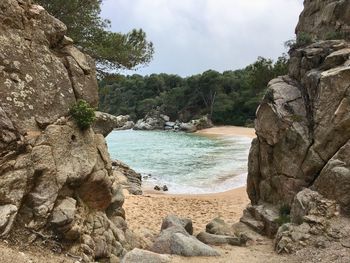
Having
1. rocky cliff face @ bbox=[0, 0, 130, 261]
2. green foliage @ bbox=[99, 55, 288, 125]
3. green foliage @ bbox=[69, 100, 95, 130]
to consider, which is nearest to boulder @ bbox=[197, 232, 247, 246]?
rocky cliff face @ bbox=[0, 0, 130, 261]

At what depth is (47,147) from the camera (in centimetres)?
874

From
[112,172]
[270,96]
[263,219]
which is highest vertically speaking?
[270,96]

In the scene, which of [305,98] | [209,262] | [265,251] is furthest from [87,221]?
[305,98]

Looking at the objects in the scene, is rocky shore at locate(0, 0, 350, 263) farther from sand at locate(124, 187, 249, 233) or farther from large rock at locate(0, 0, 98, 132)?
sand at locate(124, 187, 249, 233)

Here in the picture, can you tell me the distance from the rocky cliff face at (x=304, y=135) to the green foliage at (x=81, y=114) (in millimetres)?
7589

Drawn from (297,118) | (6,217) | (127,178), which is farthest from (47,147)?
(127,178)

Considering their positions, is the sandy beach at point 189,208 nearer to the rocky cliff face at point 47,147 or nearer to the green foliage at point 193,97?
the rocky cliff face at point 47,147

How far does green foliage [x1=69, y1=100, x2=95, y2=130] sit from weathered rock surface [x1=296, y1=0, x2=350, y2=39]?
41.8 ft

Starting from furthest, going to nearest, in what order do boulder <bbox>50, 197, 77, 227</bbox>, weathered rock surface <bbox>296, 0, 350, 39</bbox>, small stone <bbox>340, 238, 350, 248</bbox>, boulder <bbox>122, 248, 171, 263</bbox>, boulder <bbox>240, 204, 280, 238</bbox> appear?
weathered rock surface <bbox>296, 0, 350, 39</bbox> < boulder <bbox>240, 204, 280, 238</bbox> < small stone <bbox>340, 238, 350, 248</bbox> < boulder <bbox>122, 248, 171, 263</bbox> < boulder <bbox>50, 197, 77, 227</bbox>

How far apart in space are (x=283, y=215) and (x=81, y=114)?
27.2 feet

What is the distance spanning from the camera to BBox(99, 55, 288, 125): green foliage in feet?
286

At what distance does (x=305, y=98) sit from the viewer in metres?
14.8

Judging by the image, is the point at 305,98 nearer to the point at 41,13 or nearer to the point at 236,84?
the point at 41,13

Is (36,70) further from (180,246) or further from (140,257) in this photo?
(180,246)
